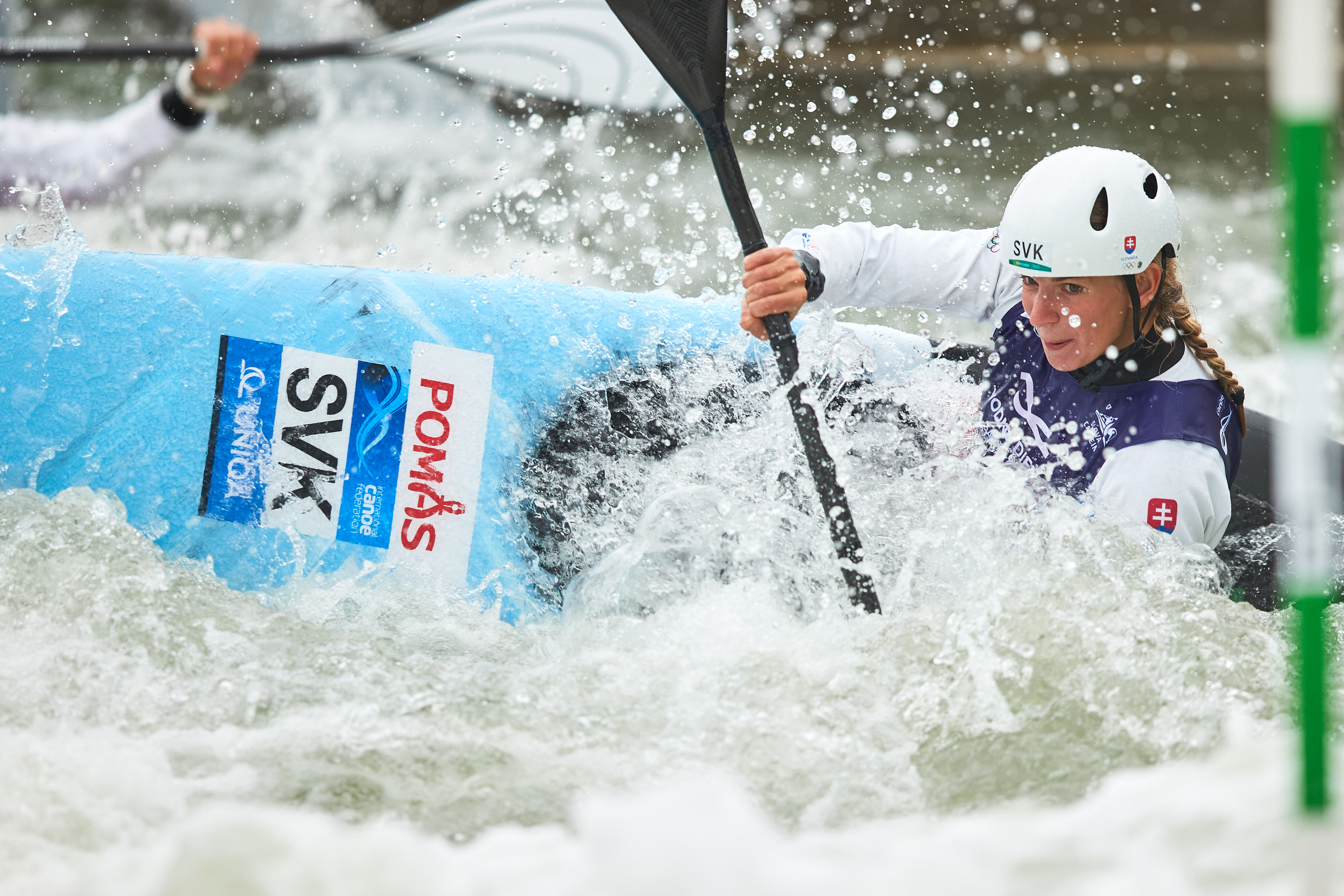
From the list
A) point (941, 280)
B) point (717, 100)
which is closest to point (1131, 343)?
point (941, 280)

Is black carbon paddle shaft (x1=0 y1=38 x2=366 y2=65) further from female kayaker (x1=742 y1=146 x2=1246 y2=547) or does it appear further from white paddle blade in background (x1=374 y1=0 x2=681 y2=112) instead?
female kayaker (x1=742 y1=146 x2=1246 y2=547)

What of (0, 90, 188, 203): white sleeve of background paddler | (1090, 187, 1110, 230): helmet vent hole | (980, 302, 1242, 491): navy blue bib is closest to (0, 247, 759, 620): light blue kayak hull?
(980, 302, 1242, 491): navy blue bib

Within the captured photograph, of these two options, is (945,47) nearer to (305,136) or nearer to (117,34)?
(305,136)

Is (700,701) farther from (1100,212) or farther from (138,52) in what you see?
(138,52)

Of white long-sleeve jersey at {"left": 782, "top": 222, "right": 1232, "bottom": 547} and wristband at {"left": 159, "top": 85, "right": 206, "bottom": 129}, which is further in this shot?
wristband at {"left": 159, "top": 85, "right": 206, "bottom": 129}

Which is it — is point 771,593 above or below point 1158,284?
below

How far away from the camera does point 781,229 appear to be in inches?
185

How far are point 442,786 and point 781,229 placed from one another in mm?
3821

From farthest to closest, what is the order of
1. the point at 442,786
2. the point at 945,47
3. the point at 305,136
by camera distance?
the point at 945,47
the point at 305,136
the point at 442,786

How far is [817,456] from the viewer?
1572mm

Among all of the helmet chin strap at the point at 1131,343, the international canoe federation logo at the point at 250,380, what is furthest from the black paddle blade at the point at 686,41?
the international canoe federation logo at the point at 250,380

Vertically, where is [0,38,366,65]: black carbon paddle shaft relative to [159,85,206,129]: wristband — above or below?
above

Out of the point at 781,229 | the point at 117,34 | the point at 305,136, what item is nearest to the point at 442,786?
the point at 781,229

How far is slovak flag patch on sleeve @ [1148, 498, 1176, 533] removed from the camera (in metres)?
1.56
